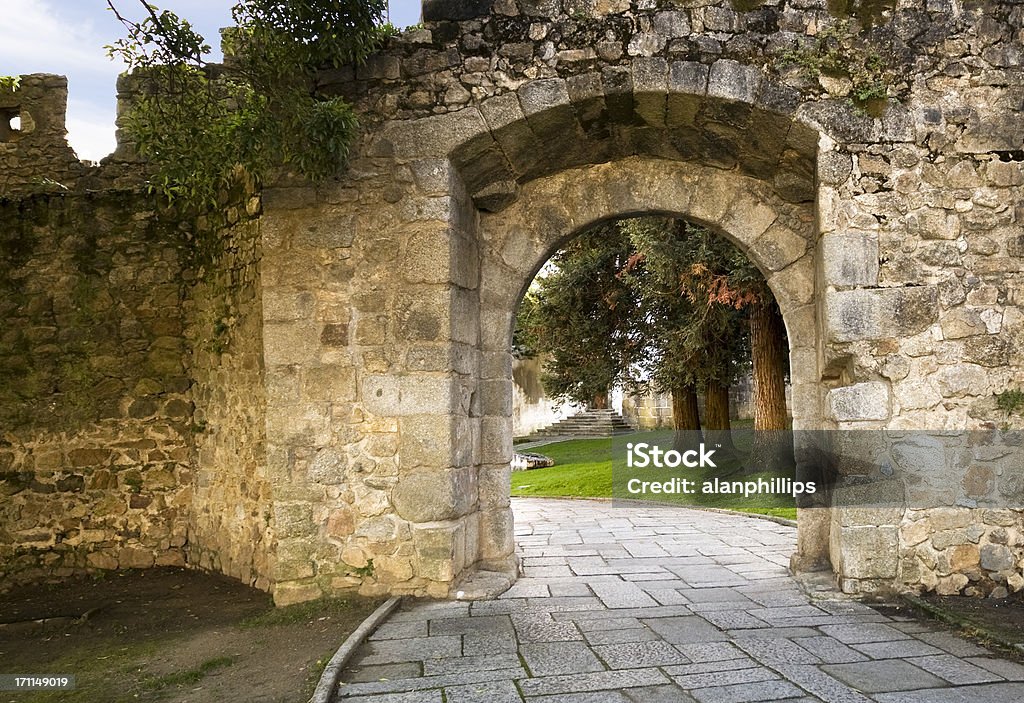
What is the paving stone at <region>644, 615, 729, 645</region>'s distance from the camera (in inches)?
149

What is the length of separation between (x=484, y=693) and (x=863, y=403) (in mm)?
2713

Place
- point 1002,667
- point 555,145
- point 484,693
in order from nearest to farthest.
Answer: point 484,693 < point 1002,667 < point 555,145

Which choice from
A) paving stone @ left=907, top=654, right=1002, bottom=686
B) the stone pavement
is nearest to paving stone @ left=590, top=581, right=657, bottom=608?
the stone pavement

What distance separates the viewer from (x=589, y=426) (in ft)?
75.3

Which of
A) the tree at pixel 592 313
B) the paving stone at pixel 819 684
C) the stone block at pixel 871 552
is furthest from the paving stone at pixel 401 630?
the tree at pixel 592 313

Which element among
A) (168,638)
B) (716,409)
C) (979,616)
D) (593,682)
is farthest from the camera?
(716,409)

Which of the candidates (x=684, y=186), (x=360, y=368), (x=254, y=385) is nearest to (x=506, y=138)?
(x=684, y=186)

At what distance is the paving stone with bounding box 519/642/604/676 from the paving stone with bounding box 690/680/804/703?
500mm

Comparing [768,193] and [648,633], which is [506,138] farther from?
[648,633]

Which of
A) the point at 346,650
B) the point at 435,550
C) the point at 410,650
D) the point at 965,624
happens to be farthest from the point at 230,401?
the point at 965,624

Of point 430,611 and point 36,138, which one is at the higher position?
point 36,138

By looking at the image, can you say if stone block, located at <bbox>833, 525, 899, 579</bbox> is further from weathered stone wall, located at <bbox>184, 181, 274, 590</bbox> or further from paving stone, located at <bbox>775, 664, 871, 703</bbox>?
weathered stone wall, located at <bbox>184, 181, 274, 590</bbox>

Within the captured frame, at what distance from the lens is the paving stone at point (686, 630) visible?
378cm

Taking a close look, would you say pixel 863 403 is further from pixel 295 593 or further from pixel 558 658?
pixel 295 593
